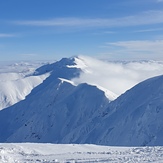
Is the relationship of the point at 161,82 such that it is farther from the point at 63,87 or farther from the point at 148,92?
the point at 63,87

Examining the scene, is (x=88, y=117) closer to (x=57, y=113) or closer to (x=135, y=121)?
(x=57, y=113)

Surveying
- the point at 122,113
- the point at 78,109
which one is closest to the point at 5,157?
the point at 122,113

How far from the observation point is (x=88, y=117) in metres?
139

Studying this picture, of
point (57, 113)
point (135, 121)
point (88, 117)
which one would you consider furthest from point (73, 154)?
point (57, 113)

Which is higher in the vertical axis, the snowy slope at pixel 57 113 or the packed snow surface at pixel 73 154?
the packed snow surface at pixel 73 154

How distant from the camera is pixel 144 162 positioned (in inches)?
1049

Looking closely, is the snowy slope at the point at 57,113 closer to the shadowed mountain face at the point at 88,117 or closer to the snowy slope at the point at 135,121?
the shadowed mountain face at the point at 88,117

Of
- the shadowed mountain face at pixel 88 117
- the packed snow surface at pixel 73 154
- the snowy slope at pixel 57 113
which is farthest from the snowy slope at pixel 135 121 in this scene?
the packed snow surface at pixel 73 154

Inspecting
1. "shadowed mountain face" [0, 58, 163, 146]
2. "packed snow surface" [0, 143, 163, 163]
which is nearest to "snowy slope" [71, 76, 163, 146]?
"shadowed mountain face" [0, 58, 163, 146]

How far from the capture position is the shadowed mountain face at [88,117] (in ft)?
287

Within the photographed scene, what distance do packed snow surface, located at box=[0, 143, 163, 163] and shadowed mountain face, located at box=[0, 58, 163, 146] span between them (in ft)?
141

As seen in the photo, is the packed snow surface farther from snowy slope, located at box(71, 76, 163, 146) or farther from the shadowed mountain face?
the shadowed mountain face

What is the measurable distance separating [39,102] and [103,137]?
9590cm

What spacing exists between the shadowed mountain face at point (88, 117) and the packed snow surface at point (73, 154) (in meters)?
42.9
